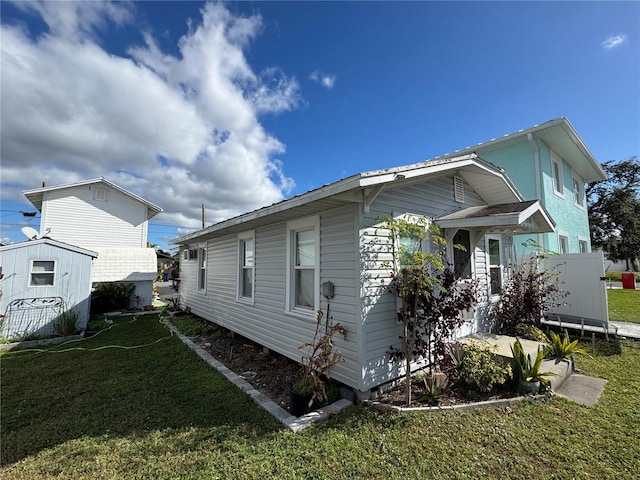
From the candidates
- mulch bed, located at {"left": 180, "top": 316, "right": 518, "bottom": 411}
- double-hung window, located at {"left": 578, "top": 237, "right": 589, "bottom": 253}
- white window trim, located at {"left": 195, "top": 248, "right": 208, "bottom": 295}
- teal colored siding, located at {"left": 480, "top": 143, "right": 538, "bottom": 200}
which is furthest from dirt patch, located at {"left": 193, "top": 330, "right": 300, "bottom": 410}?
double-hung window, located at {"left": 578, "top": 237, "right": 589, "bottom": 253}

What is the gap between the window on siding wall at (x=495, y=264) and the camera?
6.53m

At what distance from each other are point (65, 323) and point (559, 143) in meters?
17.3

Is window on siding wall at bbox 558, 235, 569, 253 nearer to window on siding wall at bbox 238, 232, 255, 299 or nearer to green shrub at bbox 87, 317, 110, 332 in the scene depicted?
window on siding wall at bbox 238, 232, 255, 299

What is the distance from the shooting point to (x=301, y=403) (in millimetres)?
3570

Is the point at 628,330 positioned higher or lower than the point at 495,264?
lower

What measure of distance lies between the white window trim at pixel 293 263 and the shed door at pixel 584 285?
6.95m

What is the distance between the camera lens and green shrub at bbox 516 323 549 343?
5.74 m

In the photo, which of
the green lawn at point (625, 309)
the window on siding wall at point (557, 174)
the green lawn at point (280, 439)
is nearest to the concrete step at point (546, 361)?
the green lawn at point (280, 439)

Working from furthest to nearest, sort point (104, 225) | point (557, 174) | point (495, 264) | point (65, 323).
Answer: point (104, 225)
point (557, 174)
point (65, 323)
point (495, 264)

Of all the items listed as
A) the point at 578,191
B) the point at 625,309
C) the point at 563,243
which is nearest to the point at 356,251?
the point at 563,243

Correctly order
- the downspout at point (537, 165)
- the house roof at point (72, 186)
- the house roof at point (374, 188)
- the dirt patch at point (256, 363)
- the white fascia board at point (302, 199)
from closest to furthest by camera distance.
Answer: the white fascia board at point (302, 199) < the house roof at point (374, 188) < the dirt patch at point (256, 363) < the downspout at point (537, 165) < the house roof at point (72, 186)

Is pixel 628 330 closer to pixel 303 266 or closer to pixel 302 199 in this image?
pixel 303 266

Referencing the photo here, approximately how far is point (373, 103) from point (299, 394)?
26.3 feet

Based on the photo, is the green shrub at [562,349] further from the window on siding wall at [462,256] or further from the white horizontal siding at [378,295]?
the white horizontal siding at [378,295]
